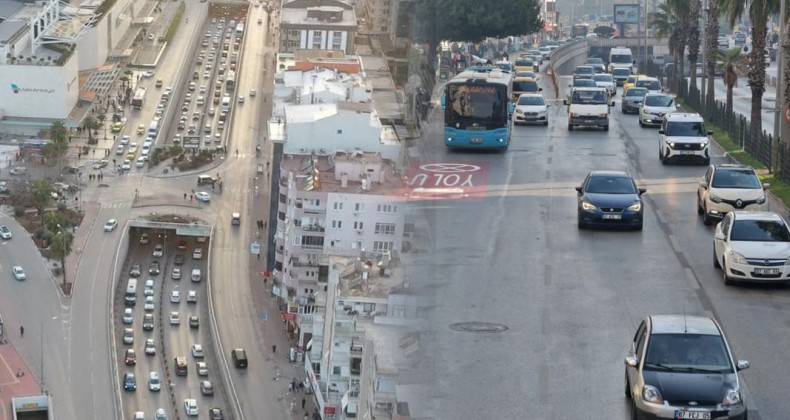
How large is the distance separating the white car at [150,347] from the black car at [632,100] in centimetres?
2905

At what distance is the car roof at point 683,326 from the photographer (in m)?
16.5

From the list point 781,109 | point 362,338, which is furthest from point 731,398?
point 781,109

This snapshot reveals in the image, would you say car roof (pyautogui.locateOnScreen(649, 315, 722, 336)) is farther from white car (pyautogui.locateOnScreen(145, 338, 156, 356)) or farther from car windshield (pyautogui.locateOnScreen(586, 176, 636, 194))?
white car (pyautogui.locateOnScreen(145, 338, 156, 356))

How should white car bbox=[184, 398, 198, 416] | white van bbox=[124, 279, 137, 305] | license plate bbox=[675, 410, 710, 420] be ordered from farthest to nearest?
white van bbox=[124, 279, 137, 305], white car bbox=[184, 398, 198, 416], license plate bbox=[675, 410, 710, 420]

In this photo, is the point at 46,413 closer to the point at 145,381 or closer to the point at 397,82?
the point at 145,381

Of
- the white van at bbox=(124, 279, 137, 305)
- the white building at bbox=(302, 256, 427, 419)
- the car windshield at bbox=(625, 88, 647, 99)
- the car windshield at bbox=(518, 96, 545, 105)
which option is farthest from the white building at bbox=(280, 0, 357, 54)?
the car windshield at bbox=(518, 96, 545, 105)

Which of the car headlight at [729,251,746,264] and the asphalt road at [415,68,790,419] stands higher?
the car headlight at [729,251,746,264]

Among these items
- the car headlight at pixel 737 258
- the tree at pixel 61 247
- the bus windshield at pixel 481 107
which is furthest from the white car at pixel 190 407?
the car headlight at pixel 737 258

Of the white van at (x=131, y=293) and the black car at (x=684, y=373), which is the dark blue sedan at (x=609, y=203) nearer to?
the black car at (x=684, y=373)

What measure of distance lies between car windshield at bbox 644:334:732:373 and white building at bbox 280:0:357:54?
8431 centimetres

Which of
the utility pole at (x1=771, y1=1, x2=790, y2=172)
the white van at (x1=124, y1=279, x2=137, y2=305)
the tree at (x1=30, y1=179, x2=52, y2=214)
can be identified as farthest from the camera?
the tree at (x1=30, y1=179, x2=52, y2=214)

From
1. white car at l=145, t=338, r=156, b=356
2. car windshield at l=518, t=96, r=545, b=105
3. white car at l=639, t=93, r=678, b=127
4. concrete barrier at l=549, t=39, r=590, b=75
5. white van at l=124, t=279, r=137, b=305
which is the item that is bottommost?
white car at l=145, t=338, r=156, b=356

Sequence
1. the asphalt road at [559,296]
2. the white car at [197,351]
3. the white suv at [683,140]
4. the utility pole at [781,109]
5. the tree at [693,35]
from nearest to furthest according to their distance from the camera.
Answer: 1. the asphalt road at [559,296]
2. the utility pole at [781,109]
3. the white suv at [683,140]
4. the tree at [693,35]
5. the white car at [197,351]

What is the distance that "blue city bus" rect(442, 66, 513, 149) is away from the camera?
130ft
